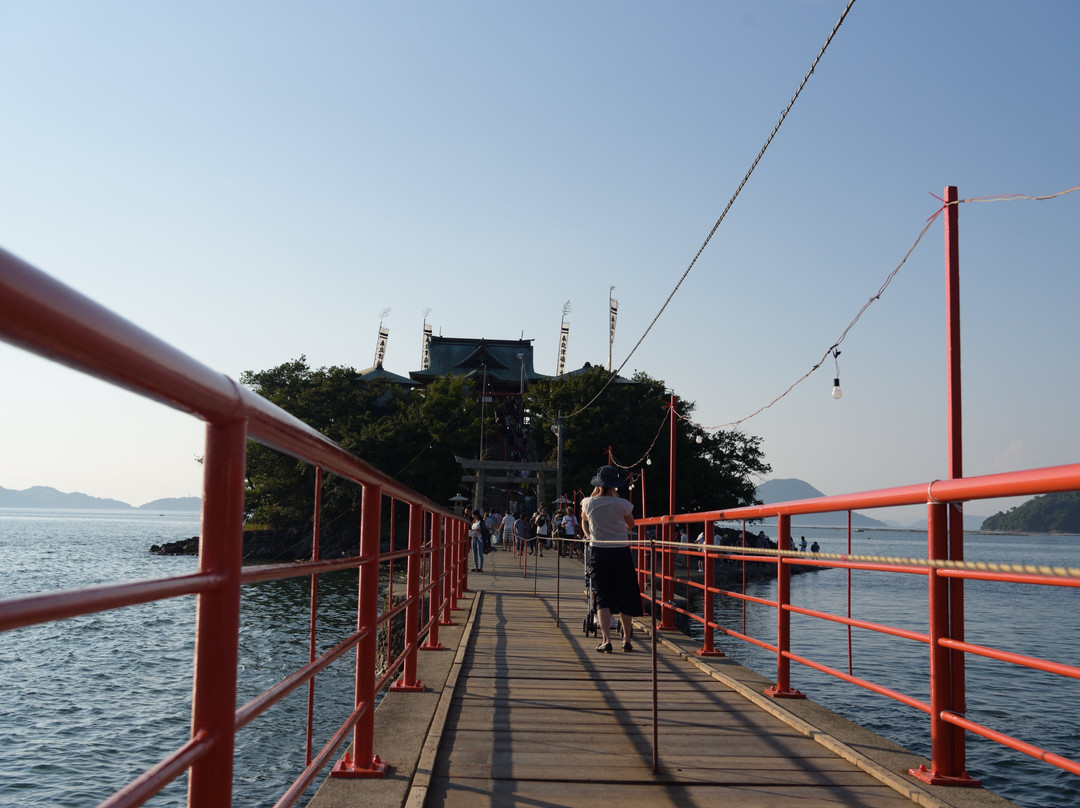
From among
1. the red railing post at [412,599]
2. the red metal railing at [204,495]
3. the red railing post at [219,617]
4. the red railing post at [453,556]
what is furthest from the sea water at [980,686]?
the red railing post at [219,617]

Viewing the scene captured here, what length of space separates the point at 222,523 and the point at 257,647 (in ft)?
58.3

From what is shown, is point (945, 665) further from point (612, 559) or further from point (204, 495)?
point (612, 559)

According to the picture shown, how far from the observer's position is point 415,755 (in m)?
4.00

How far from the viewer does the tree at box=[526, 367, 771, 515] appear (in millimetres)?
46406

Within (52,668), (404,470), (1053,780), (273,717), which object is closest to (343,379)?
(404,470)

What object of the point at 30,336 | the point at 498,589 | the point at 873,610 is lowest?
the point at 873,610

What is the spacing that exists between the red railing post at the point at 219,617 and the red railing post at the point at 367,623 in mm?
1671

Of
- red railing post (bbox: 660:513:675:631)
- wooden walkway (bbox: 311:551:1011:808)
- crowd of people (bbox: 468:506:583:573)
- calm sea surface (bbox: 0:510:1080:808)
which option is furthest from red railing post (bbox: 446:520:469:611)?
wooden walkway (bbox: 311:551:1011:808)

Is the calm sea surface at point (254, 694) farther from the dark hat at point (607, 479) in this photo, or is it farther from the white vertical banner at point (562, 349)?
the white vertical banner at point (562, 349)

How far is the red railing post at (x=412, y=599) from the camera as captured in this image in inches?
198

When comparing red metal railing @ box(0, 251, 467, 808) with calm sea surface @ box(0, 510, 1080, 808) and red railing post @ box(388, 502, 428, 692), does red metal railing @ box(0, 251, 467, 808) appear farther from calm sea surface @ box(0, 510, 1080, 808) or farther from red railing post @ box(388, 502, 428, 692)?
calm sea surface @ box(0, 510, 1080, 808)

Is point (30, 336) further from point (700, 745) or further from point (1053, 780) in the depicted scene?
point (1053, 780)

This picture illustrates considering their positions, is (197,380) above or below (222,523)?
above

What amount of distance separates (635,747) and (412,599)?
1.46 m
